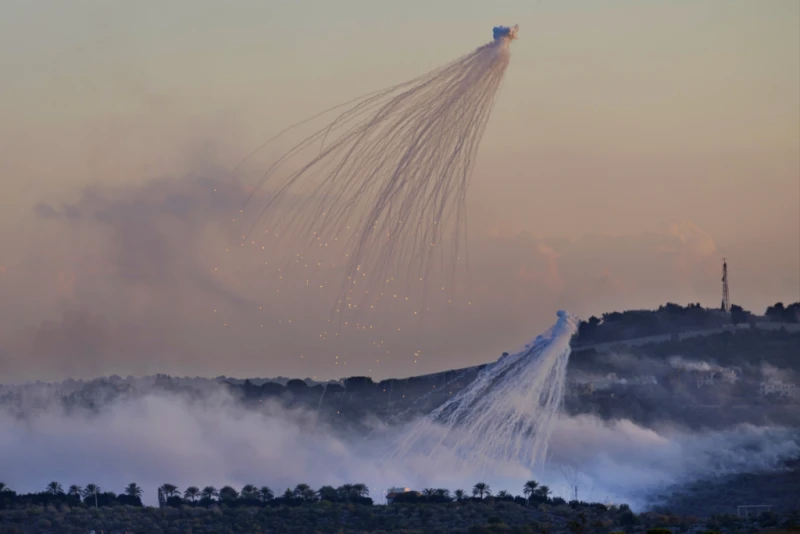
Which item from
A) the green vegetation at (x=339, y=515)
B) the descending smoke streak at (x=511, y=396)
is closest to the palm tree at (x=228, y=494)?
the green vegetation at (x=339, y=515)

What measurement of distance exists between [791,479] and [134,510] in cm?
8093

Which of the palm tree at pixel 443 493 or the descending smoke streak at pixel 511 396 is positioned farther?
the palm tree at pixel 443 493

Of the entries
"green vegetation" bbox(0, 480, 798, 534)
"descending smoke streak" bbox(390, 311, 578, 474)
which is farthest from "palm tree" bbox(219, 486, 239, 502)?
"descending smoke streak" bbox(390, 311, 578, 474)

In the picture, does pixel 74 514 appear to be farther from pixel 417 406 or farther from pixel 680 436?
pixel 680 436

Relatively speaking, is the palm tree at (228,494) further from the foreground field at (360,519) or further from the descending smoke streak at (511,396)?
the descending smoke streak at (511,396)

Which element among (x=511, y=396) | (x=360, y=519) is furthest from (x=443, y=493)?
(x=511, y=396)

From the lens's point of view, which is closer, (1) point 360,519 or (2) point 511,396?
(2) point 511,396

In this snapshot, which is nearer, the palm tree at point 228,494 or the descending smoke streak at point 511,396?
the descending smoke streak at point 511,396

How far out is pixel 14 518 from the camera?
159375 millimetres

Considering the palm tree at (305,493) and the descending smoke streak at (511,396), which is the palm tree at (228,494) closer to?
the palm tree at (305,493)

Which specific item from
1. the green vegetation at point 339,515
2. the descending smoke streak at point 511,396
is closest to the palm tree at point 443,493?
the green vegetation at point 339,515

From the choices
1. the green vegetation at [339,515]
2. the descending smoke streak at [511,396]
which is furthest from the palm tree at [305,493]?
the descending smoke streak at [511,396]

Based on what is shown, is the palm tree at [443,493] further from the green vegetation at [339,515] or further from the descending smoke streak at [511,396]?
the descending smoke streak at [511,396]

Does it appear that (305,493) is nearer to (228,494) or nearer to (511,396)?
(228,494)
